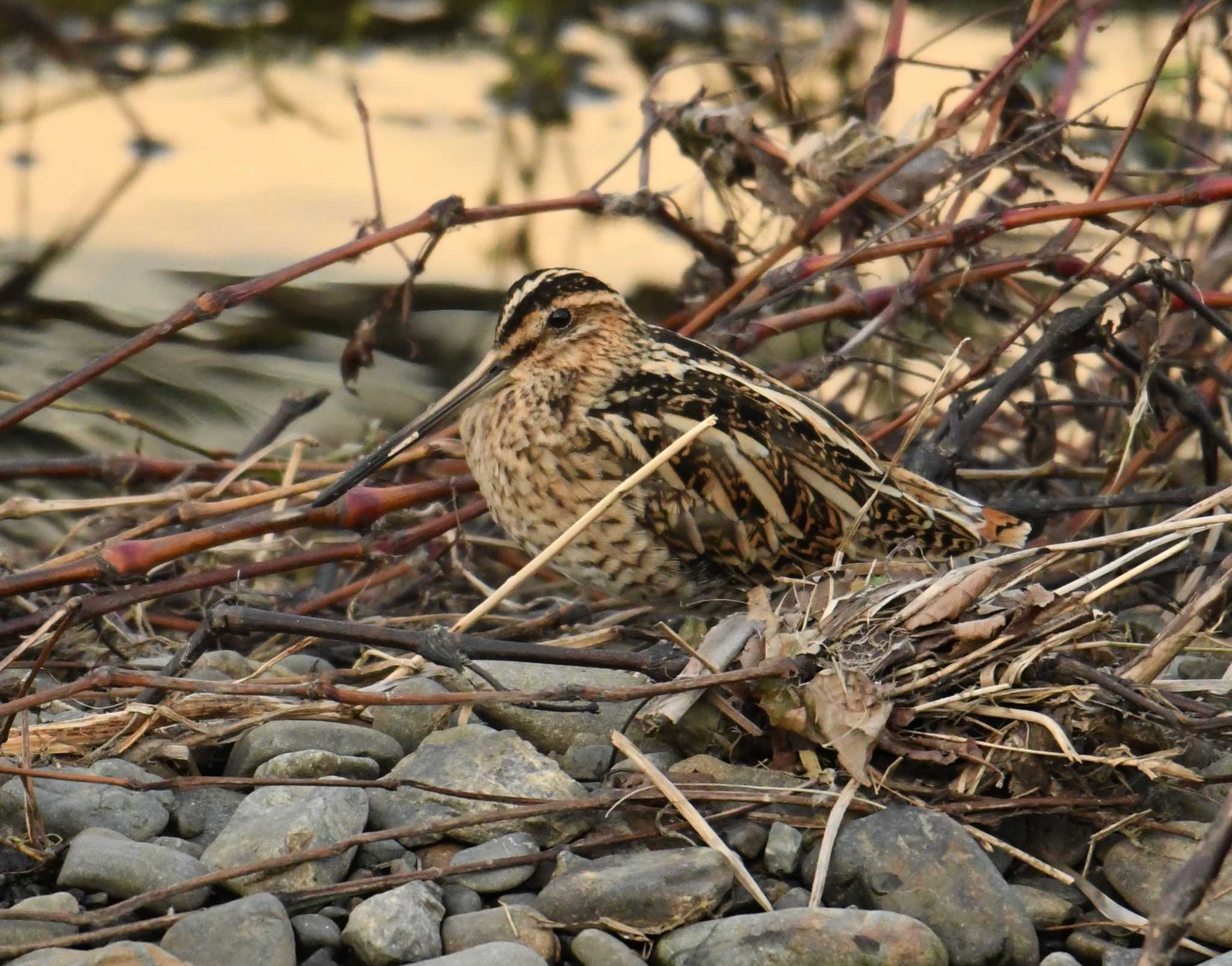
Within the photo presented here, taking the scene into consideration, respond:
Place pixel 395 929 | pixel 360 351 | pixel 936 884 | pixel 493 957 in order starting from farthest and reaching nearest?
1. pixel 360 351
2. pixel 936 884
3. pixel 395 929
4. pixel 493 957

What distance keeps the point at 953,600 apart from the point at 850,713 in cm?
30

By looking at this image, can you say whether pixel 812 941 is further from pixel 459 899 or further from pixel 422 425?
pixel 422 425

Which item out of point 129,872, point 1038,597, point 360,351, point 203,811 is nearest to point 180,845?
point 203,811

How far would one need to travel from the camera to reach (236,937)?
250cm

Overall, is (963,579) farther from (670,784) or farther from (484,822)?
(484,822)

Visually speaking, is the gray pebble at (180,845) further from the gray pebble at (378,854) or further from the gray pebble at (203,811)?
the gray pebble at (378,854)

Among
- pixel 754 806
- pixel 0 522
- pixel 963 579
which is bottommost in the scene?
→ pixel 0 522

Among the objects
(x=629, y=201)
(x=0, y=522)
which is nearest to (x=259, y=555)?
(x=0, y=522)

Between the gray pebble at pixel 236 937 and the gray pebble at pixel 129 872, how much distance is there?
3.6 inches

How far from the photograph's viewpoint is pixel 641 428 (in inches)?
142

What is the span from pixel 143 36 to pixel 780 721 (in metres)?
5.04

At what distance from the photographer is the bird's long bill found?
3568 millimetres

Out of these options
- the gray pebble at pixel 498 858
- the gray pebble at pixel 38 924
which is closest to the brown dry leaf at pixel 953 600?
the gray pebble at pixel 498 858

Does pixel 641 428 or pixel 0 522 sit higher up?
pixel 641 428
